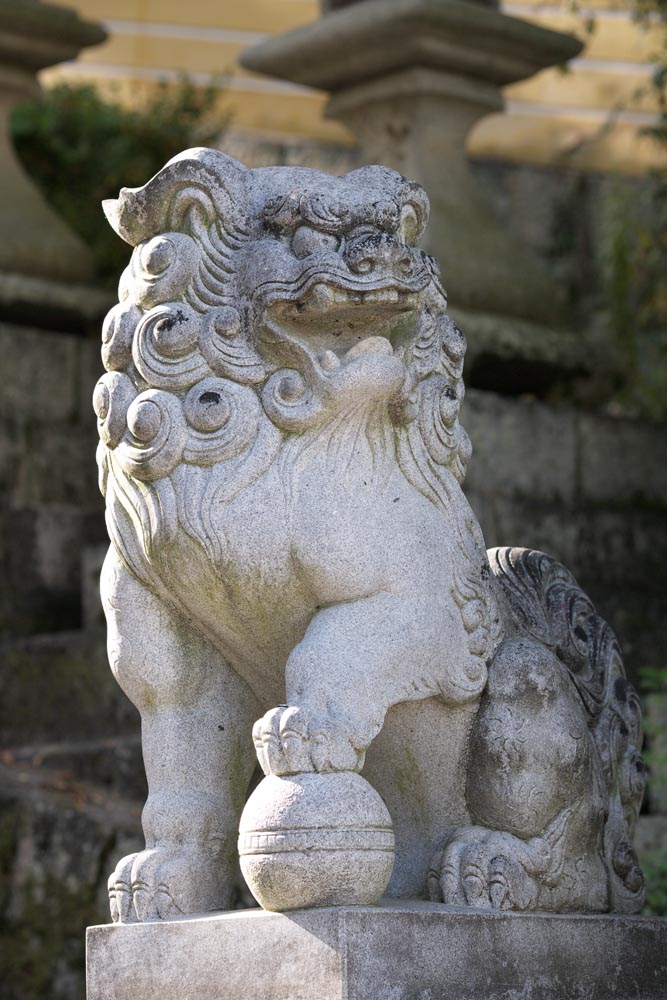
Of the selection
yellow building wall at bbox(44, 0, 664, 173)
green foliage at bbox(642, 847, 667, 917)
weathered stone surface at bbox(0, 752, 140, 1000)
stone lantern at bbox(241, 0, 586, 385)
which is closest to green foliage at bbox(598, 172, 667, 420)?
stone lantern at bbox(241, 0, 586, 385)

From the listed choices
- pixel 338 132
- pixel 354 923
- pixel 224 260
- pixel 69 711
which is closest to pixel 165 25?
pixel 338 132

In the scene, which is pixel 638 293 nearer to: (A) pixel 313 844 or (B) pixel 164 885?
(B) pixel 164 885

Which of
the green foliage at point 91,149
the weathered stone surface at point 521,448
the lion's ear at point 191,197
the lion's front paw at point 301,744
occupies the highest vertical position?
the green foliage at point 91,149

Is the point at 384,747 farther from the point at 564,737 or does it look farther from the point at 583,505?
the point at 583,505

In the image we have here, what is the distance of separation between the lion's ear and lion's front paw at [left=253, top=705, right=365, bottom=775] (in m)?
0.93

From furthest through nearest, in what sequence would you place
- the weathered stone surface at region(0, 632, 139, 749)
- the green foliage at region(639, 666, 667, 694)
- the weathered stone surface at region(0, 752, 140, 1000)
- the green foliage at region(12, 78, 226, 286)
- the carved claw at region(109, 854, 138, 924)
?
1. the green foliage at region(12, 78, 226, 286)
2. the weathered stone surface at region(0, 632, 139, 749)
3. the green foliage at region(639, 666, 667, 694)
4. the weathered stone surface at region(0, 752, 140, 1000)
5. the carved claw at region(109, 854, 138, 924)

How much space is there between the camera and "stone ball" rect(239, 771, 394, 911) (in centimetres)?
305

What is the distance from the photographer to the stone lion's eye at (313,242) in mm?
3322

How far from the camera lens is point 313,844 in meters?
3.05

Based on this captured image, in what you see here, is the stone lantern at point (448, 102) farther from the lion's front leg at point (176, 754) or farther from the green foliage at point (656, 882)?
the lion's front leg at point (176, 754)

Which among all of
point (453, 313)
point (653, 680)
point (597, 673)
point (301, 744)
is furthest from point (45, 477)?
point (301, 744)

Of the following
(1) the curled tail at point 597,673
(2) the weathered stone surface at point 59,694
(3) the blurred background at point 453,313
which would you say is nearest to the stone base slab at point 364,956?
(1) the curled tail at point 597,673

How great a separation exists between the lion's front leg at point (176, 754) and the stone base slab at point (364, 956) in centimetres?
12

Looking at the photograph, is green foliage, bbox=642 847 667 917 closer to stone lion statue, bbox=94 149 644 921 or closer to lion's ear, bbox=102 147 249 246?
stone lion statue, bbox=94 149 644 921
